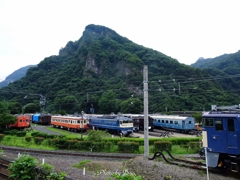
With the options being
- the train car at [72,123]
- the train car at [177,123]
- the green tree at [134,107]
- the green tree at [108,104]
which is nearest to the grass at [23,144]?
the train car at [72,123]

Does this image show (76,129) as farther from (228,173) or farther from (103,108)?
(103,108)

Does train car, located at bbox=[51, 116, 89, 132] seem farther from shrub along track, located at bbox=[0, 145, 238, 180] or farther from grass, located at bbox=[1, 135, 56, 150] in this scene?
shrub along track, located at bbox=[0, 145, 238, 180]

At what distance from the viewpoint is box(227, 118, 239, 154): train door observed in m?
10.4

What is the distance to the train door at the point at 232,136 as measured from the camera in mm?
10430

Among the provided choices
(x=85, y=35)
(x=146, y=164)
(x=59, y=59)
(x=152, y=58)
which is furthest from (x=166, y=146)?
(x=85, y=35)

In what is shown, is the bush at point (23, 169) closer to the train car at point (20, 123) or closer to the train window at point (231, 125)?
the train window at point (231, 125)

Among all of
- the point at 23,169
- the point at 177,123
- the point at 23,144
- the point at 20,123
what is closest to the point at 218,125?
the point at 23,169

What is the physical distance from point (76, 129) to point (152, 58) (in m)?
73.6

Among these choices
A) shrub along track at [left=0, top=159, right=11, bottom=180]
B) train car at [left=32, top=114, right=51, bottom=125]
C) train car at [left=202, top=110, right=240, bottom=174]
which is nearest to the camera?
train car at [left=202, top=110, right=240, bottom=174]

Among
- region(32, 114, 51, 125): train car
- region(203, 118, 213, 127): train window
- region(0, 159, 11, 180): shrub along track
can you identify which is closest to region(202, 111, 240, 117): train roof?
region(203, 118, 213, 127): train window

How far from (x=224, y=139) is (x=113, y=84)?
3495 inches

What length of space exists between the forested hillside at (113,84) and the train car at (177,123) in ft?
36.2

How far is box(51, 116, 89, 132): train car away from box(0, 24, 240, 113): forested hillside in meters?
10.3

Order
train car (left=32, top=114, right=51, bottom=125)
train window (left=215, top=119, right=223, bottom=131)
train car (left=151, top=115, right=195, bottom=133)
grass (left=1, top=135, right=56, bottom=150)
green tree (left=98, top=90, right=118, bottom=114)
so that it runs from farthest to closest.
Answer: green tree (left=98, top=90, right=118, bottom=114) → train car (left=32, top=114, right=51, bottom=125) → train car (left=151, top=115, right=195, bottom=133) → grass (left=1, top=135, right=56, bottom=150) → train window (left=215, top=119, right=223, bottom=131)
